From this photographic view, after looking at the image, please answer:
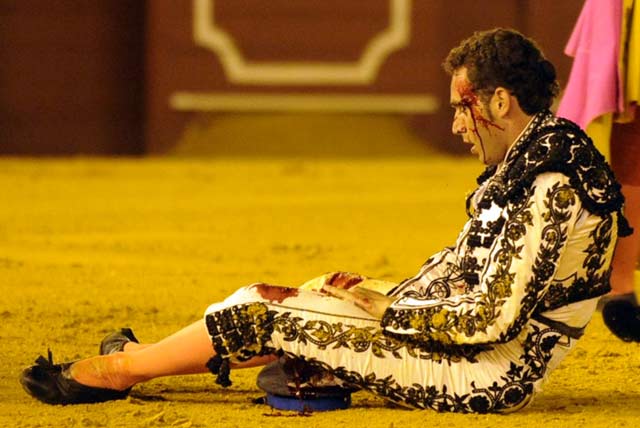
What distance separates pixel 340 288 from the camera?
9.27ft

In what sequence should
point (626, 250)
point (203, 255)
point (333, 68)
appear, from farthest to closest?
1. point (333, 68)
2. point (203, 255)
3. point (626, 250)

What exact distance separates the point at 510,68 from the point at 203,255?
2781 mm

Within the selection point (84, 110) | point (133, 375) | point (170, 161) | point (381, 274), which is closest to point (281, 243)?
point (381, 274)

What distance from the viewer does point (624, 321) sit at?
375 cm

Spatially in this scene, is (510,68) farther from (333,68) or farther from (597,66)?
(333,68)

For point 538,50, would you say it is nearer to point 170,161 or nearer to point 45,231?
point 45,231

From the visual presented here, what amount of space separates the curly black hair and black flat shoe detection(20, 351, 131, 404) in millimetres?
910

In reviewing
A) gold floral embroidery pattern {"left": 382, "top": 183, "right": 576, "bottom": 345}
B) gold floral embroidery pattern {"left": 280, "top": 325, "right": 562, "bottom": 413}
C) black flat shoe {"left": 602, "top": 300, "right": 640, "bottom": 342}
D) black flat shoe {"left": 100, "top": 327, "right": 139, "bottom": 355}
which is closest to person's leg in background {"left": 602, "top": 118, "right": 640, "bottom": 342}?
black flat shoe {"left": 602, "top": 300, "right": 640, "bottom": 342}

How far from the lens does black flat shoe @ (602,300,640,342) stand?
12.3 feet

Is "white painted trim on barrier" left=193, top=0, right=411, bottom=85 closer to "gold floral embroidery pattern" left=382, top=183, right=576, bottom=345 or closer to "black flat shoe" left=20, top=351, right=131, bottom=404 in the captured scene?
"black flat shoe" left=20, top=351, right=131, bottom=404

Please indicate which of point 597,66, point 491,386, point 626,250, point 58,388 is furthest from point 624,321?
point 58,388

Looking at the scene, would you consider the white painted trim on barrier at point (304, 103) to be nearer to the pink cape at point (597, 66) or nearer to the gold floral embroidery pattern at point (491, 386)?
the pink cape at point (597, 66)

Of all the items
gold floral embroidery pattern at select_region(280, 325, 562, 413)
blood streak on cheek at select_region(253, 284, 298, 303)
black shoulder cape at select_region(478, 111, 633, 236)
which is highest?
black shoulder cape at select_region(478, 111, 633, 236)

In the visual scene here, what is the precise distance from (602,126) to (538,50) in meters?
1.42
